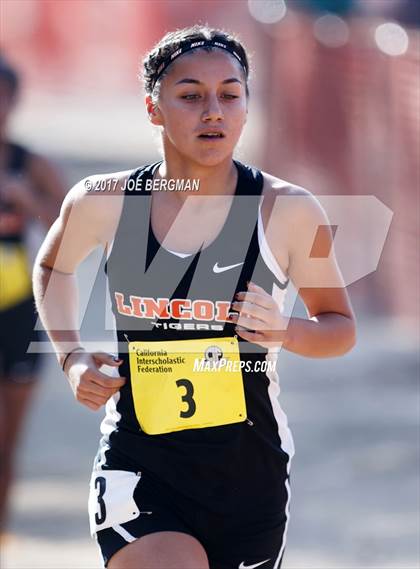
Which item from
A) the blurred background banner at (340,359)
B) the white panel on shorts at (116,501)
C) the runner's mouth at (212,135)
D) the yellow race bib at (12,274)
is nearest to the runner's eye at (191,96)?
the runner's mouth at (212,135)

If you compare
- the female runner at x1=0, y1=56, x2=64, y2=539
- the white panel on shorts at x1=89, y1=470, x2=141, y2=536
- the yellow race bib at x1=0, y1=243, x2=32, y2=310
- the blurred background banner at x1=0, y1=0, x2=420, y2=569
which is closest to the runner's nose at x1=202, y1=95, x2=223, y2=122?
the blurred background banner at x1=0, y1=0, x2=420, y2=569

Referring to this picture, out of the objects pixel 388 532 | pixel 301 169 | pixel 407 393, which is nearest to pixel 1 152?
pixel 388 532

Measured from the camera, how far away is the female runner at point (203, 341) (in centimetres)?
346

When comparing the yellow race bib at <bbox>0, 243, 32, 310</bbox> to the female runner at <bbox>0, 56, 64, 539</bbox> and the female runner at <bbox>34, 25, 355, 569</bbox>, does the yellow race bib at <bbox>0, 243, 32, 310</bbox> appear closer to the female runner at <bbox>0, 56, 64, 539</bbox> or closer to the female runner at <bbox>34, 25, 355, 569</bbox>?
the female runner at <bbox>0, 56, 64, 539</bbox>

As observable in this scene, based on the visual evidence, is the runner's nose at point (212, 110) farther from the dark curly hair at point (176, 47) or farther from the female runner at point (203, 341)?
the dark curly hair at point (176, 47)

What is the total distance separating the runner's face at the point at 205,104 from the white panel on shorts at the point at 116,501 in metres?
Answer: 0.84

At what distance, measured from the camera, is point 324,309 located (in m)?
3.58

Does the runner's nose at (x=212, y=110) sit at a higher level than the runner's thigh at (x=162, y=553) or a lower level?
higher

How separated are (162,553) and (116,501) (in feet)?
0.73

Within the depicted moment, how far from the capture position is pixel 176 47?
3611 millimetres

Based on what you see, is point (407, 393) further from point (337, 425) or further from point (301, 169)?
point (301, 169)

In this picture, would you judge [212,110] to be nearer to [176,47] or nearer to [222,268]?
[176,47]

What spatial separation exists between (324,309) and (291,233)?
0.76ft
